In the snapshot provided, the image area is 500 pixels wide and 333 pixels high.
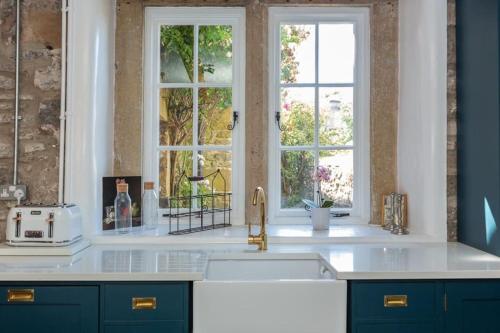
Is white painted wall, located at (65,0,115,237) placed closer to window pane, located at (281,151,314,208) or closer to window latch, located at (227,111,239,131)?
window latch, located at (227,111,239,131)

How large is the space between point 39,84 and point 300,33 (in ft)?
5.42

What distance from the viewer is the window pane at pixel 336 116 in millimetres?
3277

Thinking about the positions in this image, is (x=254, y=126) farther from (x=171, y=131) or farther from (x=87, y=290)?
(x=87, y=290)

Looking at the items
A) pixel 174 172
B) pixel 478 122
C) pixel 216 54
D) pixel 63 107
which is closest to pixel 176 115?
pixel 174 172

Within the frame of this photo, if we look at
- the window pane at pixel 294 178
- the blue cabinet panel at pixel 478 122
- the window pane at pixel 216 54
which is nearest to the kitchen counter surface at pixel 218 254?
the blue cabinet panel at pixel 478 122

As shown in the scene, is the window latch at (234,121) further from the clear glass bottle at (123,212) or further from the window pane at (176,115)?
the clear glass bottle at (123,212)

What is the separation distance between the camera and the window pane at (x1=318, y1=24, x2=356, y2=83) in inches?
129

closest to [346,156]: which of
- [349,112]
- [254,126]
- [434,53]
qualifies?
[349,112]

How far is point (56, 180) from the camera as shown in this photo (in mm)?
2783

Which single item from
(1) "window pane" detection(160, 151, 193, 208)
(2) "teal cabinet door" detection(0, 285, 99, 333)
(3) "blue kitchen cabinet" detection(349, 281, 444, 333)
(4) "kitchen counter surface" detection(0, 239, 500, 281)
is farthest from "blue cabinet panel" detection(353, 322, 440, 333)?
(1) "window pane" detection(160, 151, 193, 208)

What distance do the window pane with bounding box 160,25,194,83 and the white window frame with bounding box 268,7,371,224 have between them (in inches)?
21.0

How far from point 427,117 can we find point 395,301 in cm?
116

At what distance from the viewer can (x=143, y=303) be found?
2070mm

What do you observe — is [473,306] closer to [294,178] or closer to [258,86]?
[294,178]
